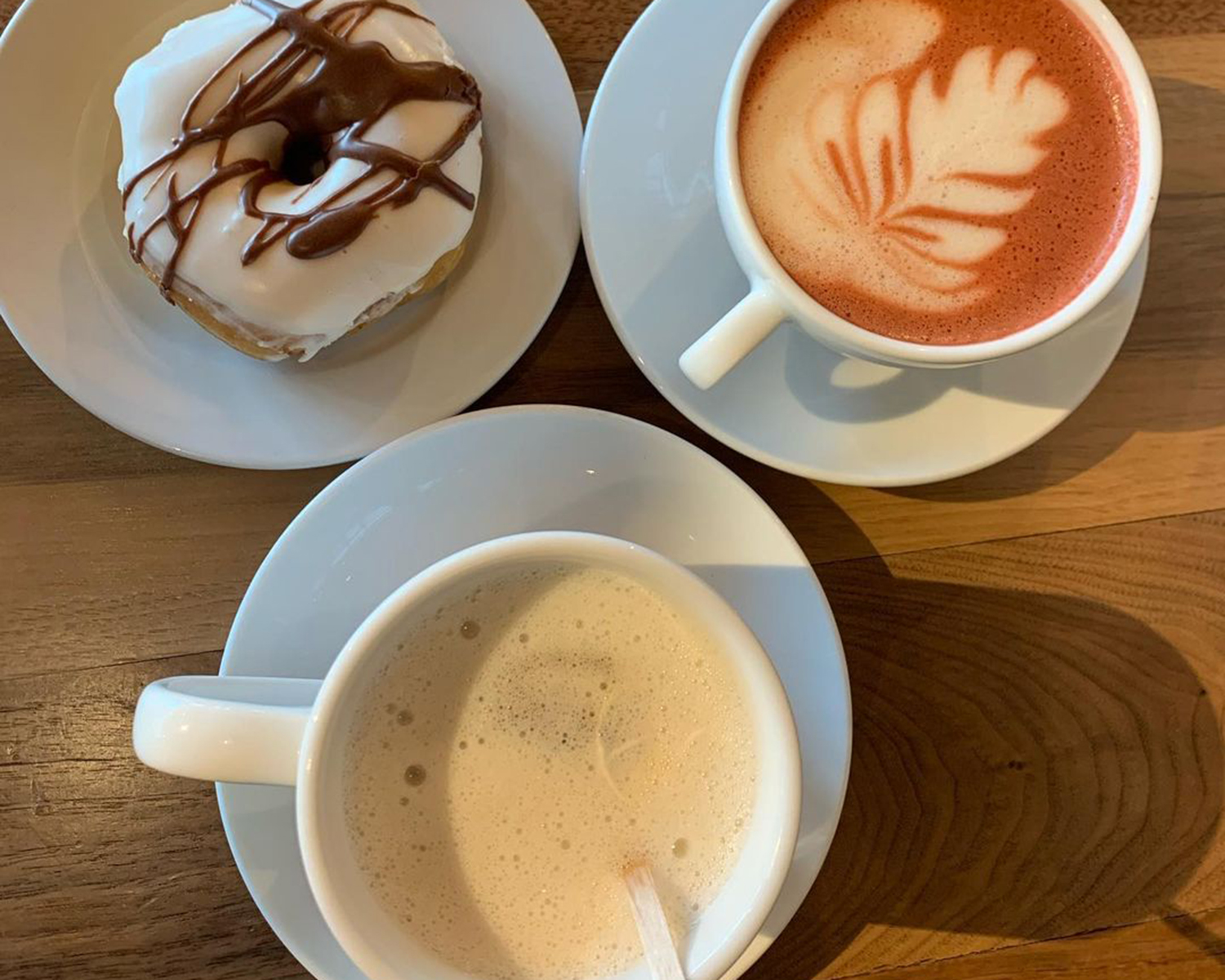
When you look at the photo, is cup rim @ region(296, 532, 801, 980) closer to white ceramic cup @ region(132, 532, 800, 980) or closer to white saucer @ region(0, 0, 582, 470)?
white ceramic cup @ region(132, 532, 800, 980)

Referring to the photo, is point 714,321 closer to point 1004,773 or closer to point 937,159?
point 937,159

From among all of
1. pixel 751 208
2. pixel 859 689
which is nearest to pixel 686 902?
pixel 859 689

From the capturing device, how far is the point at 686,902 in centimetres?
82

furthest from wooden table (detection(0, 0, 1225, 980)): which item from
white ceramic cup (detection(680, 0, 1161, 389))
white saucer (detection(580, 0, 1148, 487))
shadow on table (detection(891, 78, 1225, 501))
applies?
white ceramic cup (detection(680, 0, 1161, 389))

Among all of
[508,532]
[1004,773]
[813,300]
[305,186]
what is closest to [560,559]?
[508,532]

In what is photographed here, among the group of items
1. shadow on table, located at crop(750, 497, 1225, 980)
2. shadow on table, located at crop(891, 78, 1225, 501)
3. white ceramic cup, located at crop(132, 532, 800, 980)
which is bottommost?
shadow on table, located at crop(750, 497, 1225, 980)

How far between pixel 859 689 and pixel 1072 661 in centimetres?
23

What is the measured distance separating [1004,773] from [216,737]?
0.79 metres

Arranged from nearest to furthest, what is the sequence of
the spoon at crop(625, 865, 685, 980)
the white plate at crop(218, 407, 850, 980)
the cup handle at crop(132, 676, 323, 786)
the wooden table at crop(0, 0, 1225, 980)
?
the cup handle at crop(132, 676, 323, 786)
the spoon at crop(625, 865, 685, 980)
the white plate at crop(218, 407, 850, 980)
the wooden table at crop(0, 0, 1225, 980)

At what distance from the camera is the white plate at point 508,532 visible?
88 cm

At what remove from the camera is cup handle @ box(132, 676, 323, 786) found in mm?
662

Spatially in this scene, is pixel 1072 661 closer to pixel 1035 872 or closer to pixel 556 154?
pixel 1035 872

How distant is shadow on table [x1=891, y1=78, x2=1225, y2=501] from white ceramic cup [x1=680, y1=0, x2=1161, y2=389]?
28 cm

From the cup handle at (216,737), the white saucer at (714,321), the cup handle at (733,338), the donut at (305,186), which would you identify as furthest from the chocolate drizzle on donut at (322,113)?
the cup handle at (216,737)
